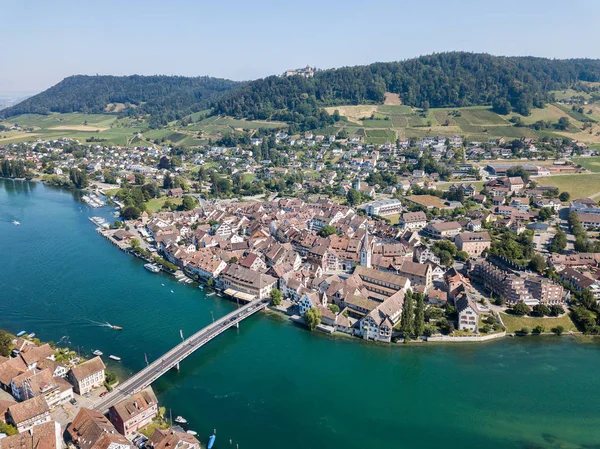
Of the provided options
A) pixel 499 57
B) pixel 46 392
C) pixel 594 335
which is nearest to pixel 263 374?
pixel 46 392

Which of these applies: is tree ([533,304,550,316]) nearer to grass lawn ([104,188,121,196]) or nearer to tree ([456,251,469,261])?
tree ([456,251,469,261])

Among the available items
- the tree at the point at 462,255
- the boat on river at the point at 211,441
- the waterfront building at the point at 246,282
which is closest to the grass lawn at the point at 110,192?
the waterfront building at the point at 246,282

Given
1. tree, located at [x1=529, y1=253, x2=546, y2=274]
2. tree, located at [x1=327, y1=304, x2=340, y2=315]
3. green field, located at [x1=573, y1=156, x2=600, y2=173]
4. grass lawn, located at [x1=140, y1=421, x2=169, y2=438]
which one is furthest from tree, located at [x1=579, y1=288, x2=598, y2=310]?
green field, located at [x1=573, y1=156, x2=600, y2=173]

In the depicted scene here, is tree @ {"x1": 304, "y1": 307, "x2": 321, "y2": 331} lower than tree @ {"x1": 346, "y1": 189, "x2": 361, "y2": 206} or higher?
lower

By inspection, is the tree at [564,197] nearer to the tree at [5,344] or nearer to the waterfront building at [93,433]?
the waterfront building at [93,433]

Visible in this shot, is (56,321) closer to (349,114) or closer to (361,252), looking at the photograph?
(361,252)

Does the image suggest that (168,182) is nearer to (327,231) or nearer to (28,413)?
(327,231)
